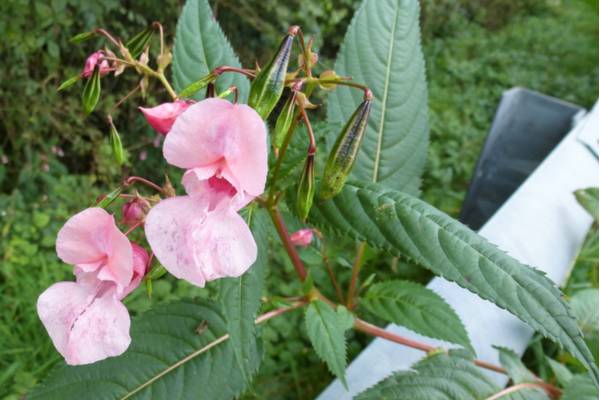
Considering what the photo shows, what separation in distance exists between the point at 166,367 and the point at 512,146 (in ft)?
6.01

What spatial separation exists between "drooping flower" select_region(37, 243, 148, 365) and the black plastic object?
5.68 ft

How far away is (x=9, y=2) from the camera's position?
1877mm

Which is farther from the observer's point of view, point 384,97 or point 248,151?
point 384,97

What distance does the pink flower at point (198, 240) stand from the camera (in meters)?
0.43

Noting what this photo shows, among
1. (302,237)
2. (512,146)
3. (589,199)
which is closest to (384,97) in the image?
(302,237)

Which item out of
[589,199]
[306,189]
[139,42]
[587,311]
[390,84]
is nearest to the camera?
[306,189]

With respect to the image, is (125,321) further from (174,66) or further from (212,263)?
(174,66)

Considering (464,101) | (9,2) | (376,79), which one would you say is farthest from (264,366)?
(464,101)

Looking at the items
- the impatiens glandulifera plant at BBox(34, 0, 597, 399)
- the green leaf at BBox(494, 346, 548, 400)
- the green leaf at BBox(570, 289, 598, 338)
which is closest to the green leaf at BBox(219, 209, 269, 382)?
the impatiens glandulifera plant at BBox(34, 0, 597, 399)

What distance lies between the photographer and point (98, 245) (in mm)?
474

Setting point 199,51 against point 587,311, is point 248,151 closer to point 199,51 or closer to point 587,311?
point 199,51

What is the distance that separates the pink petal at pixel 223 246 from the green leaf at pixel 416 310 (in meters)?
0.42

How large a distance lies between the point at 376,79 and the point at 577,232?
0.78 m

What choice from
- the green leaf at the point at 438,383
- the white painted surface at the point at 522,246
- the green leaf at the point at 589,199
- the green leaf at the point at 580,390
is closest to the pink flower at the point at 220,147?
the green leaf at the point at 438,383
